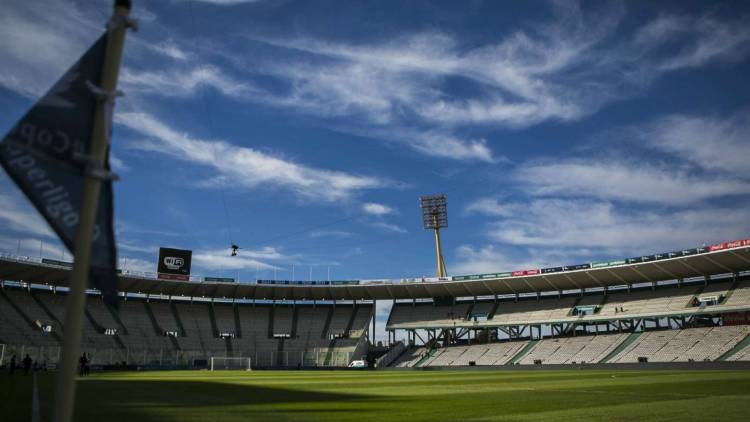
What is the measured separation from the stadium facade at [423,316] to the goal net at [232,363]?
157cm

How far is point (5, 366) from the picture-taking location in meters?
49.1

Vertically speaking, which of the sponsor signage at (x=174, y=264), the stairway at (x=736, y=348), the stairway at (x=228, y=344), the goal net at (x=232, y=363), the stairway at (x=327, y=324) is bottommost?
the stairway at (x=736, y=348)

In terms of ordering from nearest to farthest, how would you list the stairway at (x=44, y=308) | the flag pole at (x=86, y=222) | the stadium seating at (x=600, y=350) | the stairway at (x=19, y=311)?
the flag pole at (x=86, y=222) < the stadium seating at (x=600, y=350) < the stairway at (x=19, y=311) < the stairway at (x=44, y=308)

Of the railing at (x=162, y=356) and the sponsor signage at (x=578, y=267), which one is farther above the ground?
the sponsor signage at (x=578, y=267)

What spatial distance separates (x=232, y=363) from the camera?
6812cm

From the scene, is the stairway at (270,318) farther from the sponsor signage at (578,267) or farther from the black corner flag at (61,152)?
the black corner flag at (61,152)

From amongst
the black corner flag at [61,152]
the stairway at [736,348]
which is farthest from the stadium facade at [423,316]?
the black corner flag at [61,152]

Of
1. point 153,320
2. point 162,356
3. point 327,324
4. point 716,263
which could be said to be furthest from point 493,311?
point 153,320

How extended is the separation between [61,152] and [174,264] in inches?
2962

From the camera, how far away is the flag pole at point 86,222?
3.59 m

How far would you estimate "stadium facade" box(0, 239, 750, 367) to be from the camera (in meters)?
58.2

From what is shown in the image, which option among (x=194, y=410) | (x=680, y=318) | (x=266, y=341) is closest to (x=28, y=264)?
(x=266, y=341)

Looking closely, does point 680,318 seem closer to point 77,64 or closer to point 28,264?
point 77,64

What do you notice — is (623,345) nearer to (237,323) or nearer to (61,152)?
(237,323)
